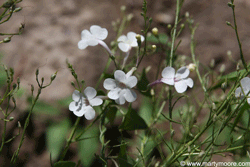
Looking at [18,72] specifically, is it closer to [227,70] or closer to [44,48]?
[44,48]

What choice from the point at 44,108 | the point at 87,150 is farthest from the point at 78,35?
the point at 87,150

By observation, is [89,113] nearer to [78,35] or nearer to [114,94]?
[114,94]

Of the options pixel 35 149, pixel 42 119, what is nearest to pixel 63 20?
pixel 42 119

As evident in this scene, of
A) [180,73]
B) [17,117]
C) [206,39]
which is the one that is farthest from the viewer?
[206,39]

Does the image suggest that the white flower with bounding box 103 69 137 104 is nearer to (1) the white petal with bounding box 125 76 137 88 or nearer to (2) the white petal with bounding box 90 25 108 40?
(1) the white petal with bounding box 125 76 137 88

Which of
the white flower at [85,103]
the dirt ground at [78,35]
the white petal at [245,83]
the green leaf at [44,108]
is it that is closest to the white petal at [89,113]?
the white flower at [85,103]
